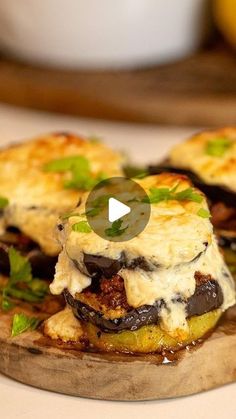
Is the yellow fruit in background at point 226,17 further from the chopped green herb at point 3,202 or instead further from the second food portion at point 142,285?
the second food portion at point 142,285

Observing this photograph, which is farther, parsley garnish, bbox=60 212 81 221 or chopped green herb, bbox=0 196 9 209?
chopped green herb, bbox=0 196 9 209

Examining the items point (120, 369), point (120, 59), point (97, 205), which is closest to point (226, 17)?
point (120, 59)

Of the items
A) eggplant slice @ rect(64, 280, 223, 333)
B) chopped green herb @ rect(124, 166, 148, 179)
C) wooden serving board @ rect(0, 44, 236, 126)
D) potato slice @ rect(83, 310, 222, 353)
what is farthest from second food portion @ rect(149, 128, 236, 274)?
wooden serving board @ rect(0, 44, 236, 126)

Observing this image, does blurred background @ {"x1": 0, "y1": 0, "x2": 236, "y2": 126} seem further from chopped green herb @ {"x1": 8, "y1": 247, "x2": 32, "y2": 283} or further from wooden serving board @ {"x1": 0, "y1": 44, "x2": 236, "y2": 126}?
chopped green herb @ {"x1": 8, "y1": 247, "x2": 32, "y2": 283}

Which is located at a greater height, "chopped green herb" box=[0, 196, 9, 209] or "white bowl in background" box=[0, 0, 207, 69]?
"chopped green herb" box=[0, 196, 9, 209]

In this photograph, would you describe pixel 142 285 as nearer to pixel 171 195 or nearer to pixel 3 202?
pixel 171 195
